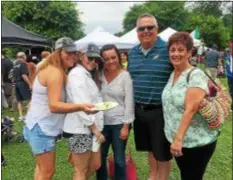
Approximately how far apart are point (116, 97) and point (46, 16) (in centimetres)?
3737

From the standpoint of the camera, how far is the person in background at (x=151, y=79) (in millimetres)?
3622

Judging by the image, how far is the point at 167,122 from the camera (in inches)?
128

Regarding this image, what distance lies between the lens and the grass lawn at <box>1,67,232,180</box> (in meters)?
5.16

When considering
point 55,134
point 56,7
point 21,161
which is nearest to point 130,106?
point 55,134

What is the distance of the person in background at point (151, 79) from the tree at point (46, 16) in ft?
Answer: 117

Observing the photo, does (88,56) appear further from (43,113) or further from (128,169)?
(128,169)

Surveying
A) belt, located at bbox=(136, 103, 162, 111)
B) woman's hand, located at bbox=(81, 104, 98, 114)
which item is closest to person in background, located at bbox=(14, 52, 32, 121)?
belt, located at bbox=(136, 103, 162, 111)

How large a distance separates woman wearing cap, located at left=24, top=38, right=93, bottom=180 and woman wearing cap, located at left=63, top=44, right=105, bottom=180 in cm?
8

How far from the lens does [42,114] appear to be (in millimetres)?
3330

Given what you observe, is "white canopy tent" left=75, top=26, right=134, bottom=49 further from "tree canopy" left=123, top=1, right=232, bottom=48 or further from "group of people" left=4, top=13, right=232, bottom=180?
"tree canopy" left=123, top=1, right=232, bottom=48

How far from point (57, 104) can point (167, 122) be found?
3.02 feet

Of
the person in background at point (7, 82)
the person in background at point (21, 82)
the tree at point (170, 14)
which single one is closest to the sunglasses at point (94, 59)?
the person in background at point (21, 82)

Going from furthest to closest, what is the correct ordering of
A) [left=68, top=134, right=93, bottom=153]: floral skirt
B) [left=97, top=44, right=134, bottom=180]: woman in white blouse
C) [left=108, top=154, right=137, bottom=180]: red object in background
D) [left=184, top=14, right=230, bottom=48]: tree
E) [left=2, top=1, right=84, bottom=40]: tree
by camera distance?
[left=184, top=14, right=230, bottom=48]: tree < [left=2, top=1, right=84, bottom=40]: tree < [left=108, top=154, right=137, bottom=180]: red object in background < [left=97, top=44, right=134, bottom=180]: woman in white blouse < [left=68, top=134, right=93, bottom=153]: floral skirt

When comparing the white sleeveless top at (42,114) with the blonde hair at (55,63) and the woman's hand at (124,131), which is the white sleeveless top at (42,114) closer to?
the blonde hair at (55,63)
